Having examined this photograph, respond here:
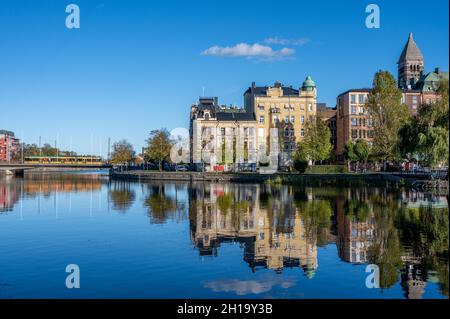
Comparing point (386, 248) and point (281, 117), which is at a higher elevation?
point (281, 117)

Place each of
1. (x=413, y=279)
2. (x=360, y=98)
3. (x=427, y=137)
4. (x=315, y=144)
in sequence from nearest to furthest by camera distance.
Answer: (x=413, y=279) < (x=427, y=137) < (x=315, y=144) < (x=360, y=98)

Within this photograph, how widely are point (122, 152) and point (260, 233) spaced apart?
130m

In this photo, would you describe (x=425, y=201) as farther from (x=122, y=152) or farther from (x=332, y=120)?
(x=122, y=152)

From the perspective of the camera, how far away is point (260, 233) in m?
30.4

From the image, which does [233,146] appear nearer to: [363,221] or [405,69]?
[405,69]

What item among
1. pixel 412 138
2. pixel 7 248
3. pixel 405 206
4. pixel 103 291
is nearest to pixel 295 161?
pixel 412 138

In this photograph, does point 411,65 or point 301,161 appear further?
point 411,65

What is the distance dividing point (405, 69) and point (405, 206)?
11510 centimetres

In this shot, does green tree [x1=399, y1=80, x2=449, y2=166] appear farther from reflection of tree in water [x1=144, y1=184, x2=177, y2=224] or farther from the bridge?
the bridge

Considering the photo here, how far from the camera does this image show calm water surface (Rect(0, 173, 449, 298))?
18.1m

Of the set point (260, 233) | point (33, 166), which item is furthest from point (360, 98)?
point (260, 233)

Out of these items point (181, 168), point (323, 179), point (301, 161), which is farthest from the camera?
point (181, 168)

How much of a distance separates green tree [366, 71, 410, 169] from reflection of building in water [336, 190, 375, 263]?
127 ft

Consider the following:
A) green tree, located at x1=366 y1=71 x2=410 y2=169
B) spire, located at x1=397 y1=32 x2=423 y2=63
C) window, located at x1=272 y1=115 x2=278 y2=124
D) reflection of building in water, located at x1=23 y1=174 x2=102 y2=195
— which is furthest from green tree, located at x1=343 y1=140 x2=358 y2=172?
spire, located at x1=397 y1=32 x2=423 y2=63
